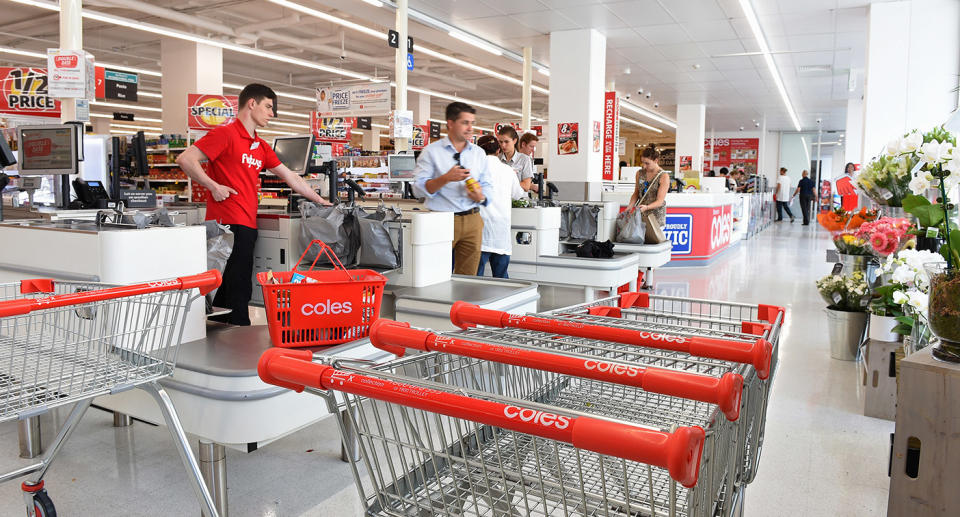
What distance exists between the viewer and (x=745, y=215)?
48.2 ft

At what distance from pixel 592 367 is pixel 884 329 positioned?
3.22 metres

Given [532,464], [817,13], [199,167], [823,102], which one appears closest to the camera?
[532,464]

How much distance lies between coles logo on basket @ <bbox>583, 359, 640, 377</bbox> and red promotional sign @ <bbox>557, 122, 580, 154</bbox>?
29.1ft

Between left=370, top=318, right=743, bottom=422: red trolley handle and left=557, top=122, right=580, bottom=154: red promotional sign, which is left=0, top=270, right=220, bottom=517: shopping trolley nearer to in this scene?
left=370, top=318, right=743, bottom=422: red trolley handle

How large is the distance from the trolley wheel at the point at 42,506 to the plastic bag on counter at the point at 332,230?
1.73 m

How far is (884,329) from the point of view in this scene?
367cm

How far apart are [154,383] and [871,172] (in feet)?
12.6

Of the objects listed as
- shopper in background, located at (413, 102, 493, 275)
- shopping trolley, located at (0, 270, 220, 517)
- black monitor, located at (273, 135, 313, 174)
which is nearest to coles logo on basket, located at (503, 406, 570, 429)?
shopping trolley, located at (0, 270, 220, 517)

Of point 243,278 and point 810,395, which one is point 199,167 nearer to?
point 243,278

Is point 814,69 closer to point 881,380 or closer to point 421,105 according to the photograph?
point 421,105

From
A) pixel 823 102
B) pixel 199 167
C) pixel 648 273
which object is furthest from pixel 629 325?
pixel 823 102

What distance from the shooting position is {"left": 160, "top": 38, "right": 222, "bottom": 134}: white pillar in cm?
1163

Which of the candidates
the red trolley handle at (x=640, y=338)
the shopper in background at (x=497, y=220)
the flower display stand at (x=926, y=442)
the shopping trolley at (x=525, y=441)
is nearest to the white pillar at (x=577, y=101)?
the shopper in background at (x=497, y=220)

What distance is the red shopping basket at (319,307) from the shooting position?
2.39 m
